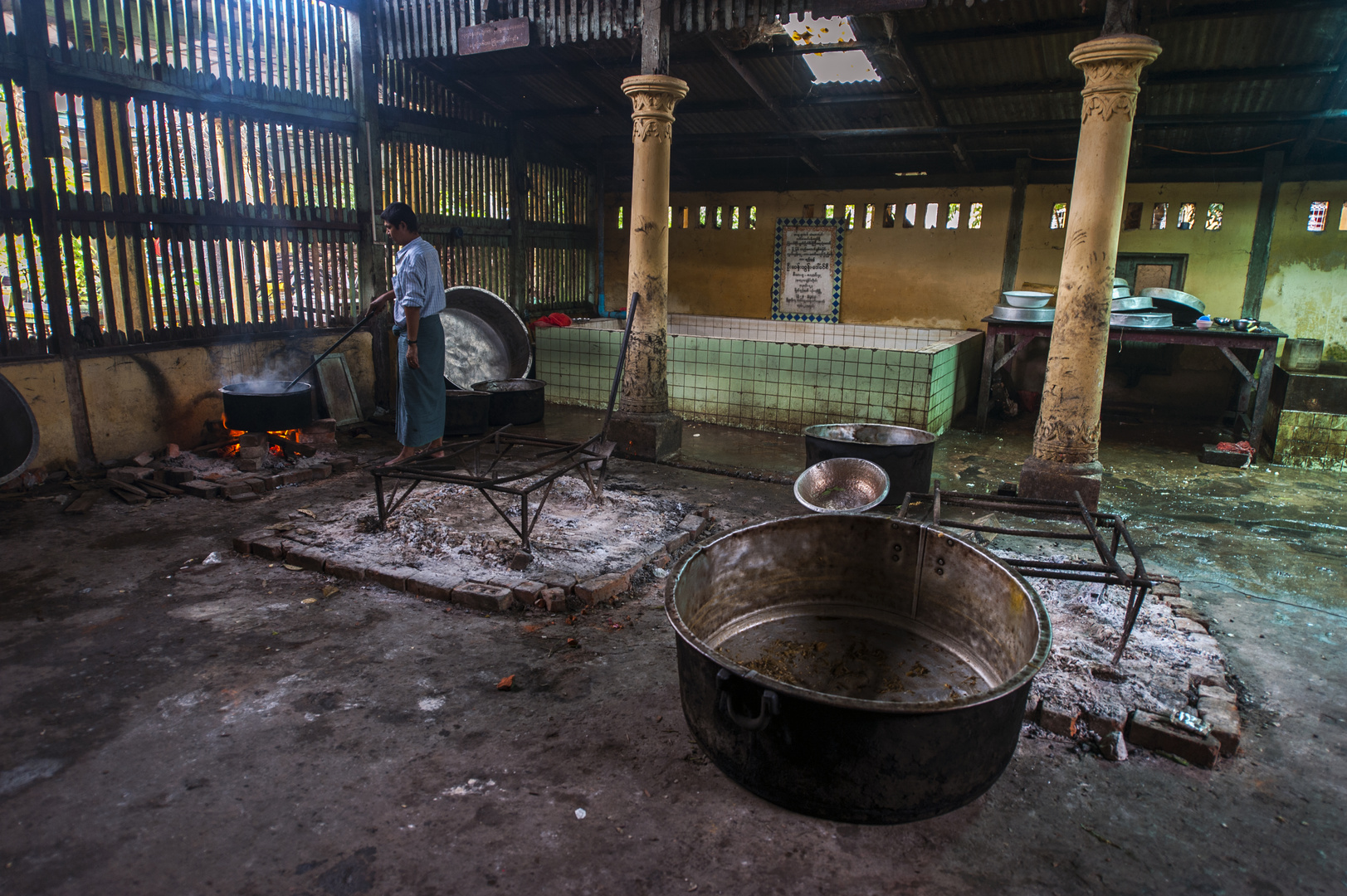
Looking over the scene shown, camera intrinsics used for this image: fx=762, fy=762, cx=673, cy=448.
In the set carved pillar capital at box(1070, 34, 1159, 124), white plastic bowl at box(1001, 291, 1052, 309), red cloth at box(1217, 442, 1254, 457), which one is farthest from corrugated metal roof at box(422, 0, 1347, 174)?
red cloth at box(1217, 442, 1254, 457)

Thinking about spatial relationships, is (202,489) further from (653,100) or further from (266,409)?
(653,100)

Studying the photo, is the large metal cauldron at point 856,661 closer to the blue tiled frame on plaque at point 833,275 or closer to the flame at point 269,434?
the flame at point 269,434

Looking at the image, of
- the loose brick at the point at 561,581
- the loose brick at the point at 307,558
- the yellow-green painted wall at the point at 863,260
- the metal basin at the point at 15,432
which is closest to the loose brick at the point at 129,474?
the metal basin at the point at 15,432

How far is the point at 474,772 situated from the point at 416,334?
4.09 meters

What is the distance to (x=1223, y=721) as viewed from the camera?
3.12 meters

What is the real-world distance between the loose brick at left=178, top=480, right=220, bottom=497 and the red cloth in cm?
942

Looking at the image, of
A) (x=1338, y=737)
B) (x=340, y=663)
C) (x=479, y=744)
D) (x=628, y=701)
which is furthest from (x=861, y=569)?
(x=340, y=663)

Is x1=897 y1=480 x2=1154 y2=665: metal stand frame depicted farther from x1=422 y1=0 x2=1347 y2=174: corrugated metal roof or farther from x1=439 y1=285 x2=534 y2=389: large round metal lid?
x1=439 y1=285 x2=534 y2=389: large round metal lid

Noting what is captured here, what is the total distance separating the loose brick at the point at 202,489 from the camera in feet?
19.9

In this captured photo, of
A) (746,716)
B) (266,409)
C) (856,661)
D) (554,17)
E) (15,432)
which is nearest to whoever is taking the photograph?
(746,716)

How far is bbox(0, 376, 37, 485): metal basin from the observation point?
19.1ft

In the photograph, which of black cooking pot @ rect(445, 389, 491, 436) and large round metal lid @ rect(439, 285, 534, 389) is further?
large round metal lid @ rect(439, 285, 534, 389)

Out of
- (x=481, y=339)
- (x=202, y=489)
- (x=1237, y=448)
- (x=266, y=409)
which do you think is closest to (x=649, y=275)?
(x=481, y=339)

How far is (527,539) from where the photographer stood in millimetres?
4668
